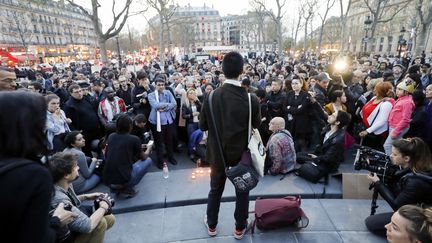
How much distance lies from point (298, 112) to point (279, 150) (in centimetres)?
133

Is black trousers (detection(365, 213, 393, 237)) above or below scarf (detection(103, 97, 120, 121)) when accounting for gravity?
below

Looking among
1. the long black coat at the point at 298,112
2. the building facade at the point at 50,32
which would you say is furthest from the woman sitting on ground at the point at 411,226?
the building facade at the point at 50,32

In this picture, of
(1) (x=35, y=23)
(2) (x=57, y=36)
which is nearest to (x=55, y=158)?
(1) (x=35, y=23)

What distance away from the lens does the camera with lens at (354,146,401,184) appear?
3215 millimetres

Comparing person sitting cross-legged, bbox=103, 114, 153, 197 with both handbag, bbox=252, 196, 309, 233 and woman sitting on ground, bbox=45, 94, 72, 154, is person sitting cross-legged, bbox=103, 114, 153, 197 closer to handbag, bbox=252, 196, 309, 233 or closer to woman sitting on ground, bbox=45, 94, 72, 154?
woman sitting on ground, bbox=45, 94, 72, 154

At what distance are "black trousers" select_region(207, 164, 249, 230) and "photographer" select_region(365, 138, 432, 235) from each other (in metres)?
1.71

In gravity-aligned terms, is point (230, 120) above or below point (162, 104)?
above

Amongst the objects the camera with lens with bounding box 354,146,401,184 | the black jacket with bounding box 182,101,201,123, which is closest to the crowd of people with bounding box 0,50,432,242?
the black jacket with bounding box 182,101,201,123

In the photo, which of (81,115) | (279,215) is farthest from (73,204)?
(81,115)

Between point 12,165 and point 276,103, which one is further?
point 276,103

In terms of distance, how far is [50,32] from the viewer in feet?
234

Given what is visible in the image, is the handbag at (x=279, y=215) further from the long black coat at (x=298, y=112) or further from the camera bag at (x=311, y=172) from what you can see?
the long black coat at (x=298, y=112)

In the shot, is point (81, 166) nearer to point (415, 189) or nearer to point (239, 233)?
point (239, 233)

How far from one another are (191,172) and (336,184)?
2.65m
